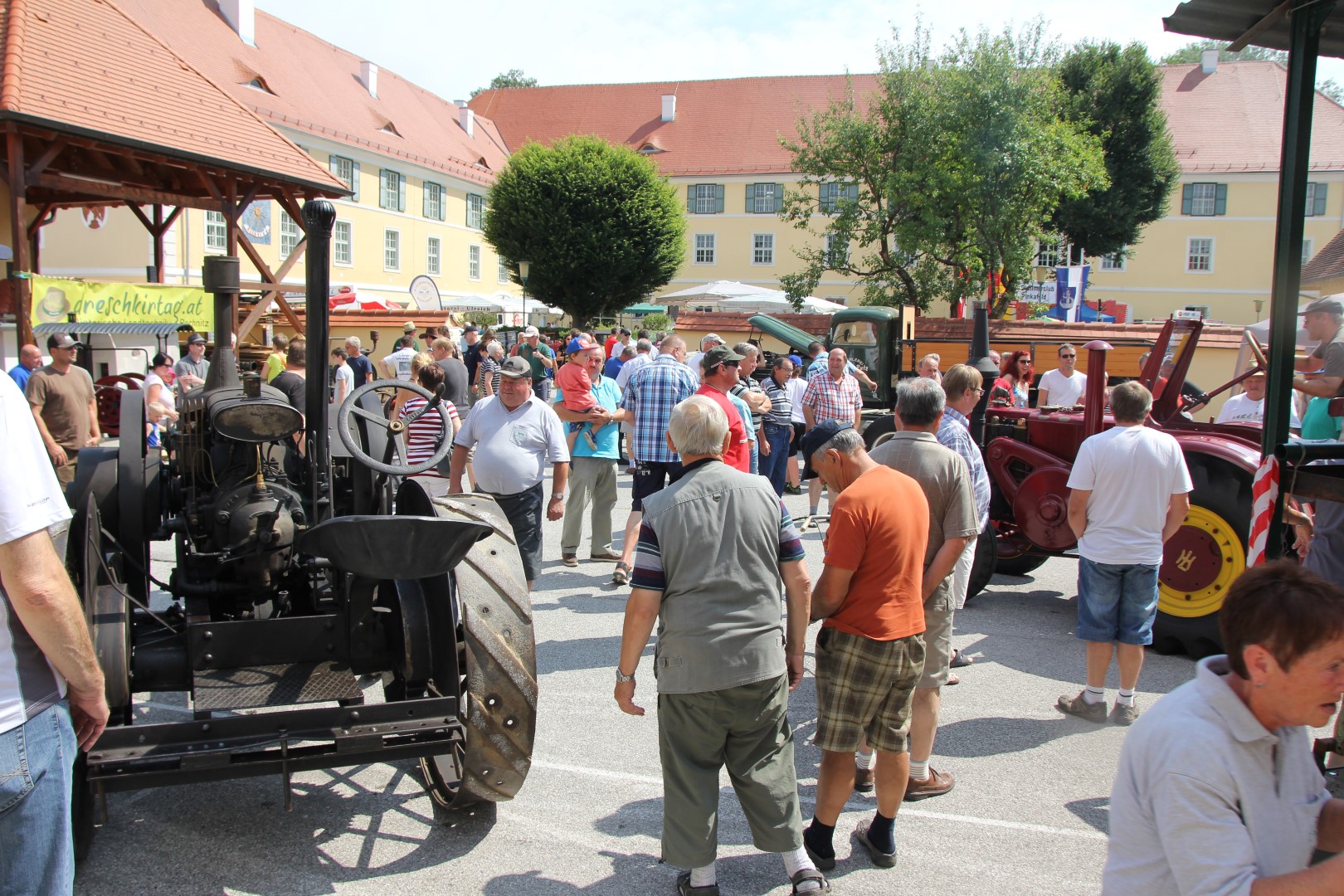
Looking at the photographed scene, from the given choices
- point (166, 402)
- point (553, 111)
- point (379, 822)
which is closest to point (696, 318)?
point (166, 402)

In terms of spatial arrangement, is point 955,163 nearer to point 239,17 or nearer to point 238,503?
point 238,503

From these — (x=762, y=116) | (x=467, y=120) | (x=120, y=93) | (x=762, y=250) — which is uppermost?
(x=762, y=116)

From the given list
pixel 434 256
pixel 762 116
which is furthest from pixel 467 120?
pixel 762 116

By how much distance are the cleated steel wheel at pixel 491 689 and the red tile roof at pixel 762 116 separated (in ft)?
143

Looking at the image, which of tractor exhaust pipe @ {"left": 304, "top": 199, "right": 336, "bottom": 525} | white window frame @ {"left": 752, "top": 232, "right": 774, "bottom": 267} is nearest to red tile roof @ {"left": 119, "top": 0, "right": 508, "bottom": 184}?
white window frame @ {"left": 752, "top": 232, "right": 774, "bottom": 267}

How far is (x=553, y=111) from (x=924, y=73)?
31404 millimetres

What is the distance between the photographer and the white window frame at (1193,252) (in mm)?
45750

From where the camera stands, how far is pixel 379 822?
3.90 m

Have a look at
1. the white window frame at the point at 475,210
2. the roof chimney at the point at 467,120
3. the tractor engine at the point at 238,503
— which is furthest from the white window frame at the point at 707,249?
the tractor engine at the point at 238,503

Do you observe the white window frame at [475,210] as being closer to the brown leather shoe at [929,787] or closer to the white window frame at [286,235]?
the white window frame at [286,235]

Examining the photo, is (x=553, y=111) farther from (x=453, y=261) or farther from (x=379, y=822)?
(x=379, y=822)

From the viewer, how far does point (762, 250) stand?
163 ft

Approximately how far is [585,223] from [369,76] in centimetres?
1380

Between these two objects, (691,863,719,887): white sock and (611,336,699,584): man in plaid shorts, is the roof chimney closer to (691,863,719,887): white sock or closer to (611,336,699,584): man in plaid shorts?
(611,336,699,584): man in plaid shorts
